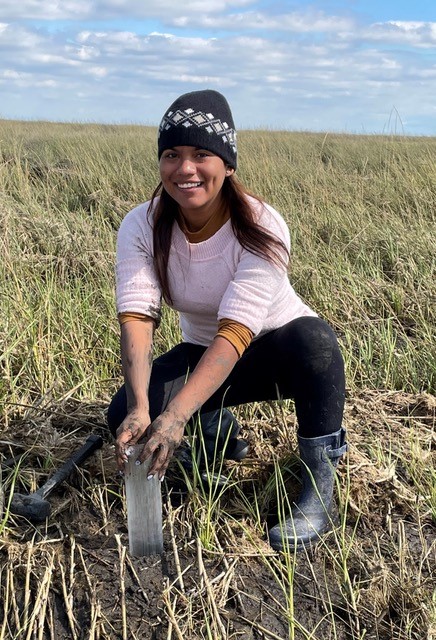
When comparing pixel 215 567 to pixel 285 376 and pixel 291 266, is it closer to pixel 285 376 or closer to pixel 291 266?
pixel 285 376

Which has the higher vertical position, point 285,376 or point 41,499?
point 285,376

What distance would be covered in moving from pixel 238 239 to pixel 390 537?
3.13ft

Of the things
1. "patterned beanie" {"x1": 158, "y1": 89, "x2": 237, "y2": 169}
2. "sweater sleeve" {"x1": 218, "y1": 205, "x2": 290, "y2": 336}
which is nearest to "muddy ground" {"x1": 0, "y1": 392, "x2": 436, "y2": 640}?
"sweater sleeve" {"x1": 218, "y1": 205, "x2": 290, "y2": 336}

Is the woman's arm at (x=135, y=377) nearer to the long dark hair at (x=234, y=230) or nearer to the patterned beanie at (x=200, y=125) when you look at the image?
the long dark hair at (x=234, y=230)

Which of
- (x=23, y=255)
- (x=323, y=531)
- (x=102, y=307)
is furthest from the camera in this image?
(x=23, y=255)

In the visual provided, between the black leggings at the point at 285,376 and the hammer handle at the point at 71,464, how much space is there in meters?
0.09

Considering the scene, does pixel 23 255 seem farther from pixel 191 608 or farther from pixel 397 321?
pixel 191 608

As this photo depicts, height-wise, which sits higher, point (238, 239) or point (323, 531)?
point (238, 239)

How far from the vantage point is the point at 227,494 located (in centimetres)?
229

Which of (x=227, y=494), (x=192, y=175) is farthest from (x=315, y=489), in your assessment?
(x=192, y=175)

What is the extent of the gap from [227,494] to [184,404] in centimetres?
58

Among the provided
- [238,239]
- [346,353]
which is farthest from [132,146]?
[238,239]

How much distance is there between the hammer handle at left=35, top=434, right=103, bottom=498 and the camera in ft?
7.06

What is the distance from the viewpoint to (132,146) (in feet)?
29.3
